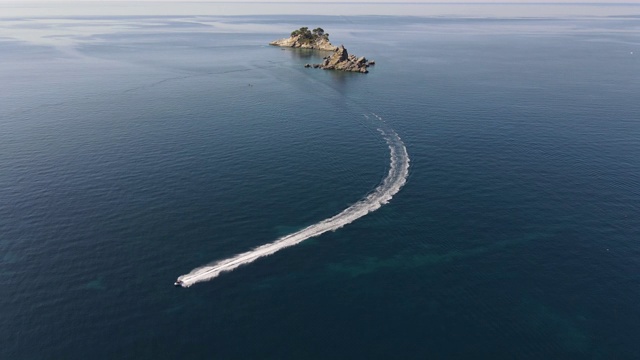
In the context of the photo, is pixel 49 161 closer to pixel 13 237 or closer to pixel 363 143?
pixel 13 237

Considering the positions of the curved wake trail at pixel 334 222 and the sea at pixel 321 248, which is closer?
the sea at pixel 321 248

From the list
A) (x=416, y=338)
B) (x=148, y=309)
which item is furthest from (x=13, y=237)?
(x=416, y=338)

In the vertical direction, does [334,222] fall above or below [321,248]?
above

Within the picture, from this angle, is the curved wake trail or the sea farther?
the curved wake trail

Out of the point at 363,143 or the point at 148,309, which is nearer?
the point at 148,309

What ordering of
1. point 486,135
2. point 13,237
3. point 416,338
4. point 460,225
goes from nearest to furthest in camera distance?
point 416,338 < point 13,237 < point 460,225 < point 486,135

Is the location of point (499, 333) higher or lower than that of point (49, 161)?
lower

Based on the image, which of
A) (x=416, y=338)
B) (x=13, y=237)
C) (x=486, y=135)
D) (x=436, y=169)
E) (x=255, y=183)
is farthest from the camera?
(x=486, y=135)

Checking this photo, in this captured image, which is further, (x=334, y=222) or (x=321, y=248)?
(x=334, y=222)
